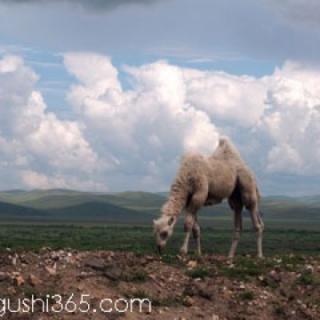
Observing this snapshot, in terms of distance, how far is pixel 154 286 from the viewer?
17.7 metres

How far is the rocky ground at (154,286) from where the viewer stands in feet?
53.4

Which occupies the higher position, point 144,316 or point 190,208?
point 190,208

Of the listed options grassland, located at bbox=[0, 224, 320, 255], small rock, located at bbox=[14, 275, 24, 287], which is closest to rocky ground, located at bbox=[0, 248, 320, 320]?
small rock, located at bbox=[14, 275, 24, 287]

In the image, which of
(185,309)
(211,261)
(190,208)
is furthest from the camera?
(190,208)

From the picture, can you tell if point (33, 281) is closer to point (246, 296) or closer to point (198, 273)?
point (198, 273)

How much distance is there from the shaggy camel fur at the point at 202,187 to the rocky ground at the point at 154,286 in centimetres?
227

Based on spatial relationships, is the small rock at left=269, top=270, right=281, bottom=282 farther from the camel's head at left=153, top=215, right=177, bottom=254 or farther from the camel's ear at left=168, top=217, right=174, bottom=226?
the camel's ear at left=168, top=217, right=174, bottom=226

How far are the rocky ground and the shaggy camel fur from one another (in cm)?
227

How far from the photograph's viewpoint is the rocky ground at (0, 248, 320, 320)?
1628 cm

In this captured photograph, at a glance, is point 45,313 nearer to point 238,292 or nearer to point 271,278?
point 238,292

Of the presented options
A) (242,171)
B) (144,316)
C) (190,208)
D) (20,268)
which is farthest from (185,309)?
(242,171)

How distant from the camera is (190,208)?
23031 mm

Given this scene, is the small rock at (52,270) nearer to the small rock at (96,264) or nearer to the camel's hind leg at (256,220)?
the small rock at (96,264)

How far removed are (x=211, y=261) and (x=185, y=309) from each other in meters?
3.95
